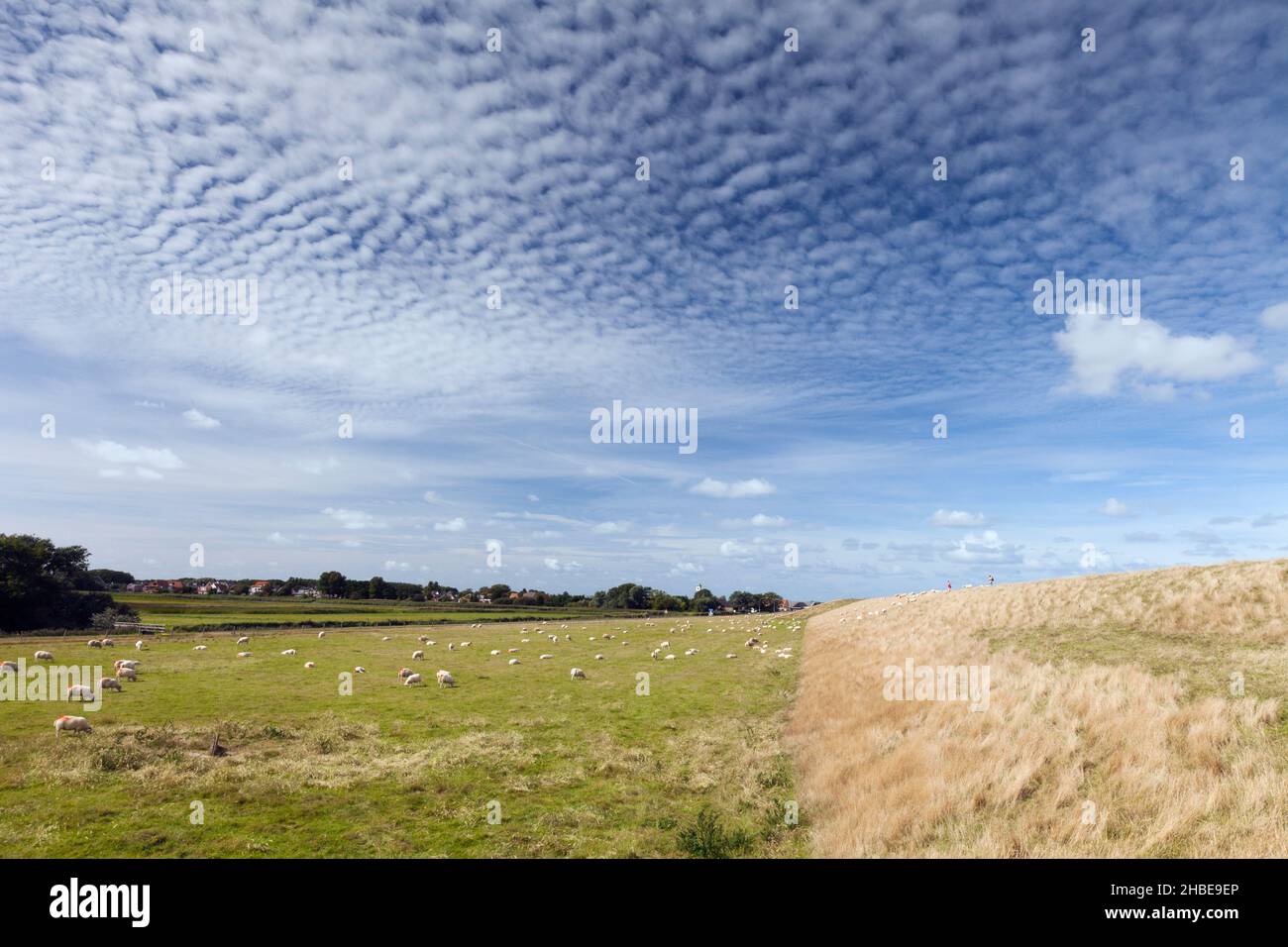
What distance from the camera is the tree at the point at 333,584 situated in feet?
504

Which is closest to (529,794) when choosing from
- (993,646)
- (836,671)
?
(836,671)

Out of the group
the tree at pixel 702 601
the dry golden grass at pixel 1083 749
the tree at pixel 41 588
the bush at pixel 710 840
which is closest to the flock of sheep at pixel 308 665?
the dry golden grass at pixel 1083 749

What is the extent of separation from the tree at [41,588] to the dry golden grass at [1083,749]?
8762 centimetres

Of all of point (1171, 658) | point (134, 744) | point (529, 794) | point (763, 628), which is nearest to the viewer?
point (529, 794)

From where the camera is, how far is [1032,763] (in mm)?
11586

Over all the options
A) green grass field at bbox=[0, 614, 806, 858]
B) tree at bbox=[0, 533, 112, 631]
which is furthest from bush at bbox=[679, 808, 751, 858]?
tree at bbox=[0, 533, 112, 631]

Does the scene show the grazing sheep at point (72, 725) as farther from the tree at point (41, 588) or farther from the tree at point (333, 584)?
the tree at point (333, 584)

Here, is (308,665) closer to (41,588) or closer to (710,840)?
(710,840)

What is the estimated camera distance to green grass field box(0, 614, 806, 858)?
11430 millimetres

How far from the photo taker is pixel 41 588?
65750mm

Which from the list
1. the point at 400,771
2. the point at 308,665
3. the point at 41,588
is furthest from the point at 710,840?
the point at 41,588

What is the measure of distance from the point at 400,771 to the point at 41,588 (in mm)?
82571
